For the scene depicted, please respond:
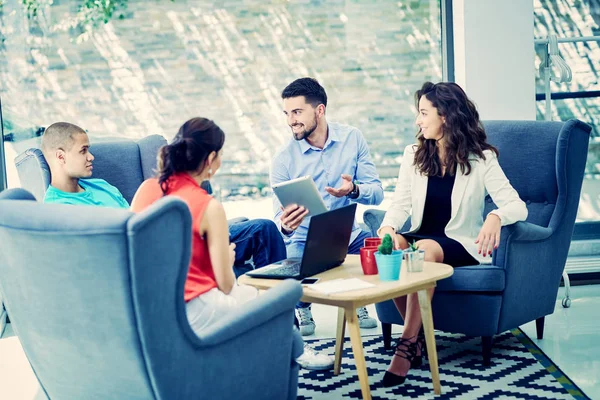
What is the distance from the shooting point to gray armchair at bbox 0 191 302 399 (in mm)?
2025

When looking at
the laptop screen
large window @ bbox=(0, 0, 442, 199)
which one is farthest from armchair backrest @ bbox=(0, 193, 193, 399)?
large window @ bbox=(0, 0, 442, 199)

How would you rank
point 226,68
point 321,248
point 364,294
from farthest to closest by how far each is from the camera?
1. point 226,68
2. point 321,248
3. point 364,294

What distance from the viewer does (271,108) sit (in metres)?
4.96

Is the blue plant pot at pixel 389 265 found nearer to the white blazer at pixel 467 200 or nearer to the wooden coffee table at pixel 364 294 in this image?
the wooden coffee table at pixel 364 294

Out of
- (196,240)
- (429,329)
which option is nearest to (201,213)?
(196,240)

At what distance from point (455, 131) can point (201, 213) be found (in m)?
1.51

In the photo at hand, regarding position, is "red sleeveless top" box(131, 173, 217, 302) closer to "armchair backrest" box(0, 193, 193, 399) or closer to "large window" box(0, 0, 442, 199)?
"armchair backrest" box(0, 193, 193, 399)

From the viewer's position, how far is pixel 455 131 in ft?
11.7

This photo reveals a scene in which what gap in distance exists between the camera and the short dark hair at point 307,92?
155 inches

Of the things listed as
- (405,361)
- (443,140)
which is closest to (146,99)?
(443,140)

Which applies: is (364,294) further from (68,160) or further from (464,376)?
(68,160)

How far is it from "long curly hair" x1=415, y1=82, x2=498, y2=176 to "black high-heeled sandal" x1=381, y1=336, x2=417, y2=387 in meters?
0.80

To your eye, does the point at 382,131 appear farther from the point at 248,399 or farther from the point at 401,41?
the point at 248,399

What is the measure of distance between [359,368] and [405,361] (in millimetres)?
467
